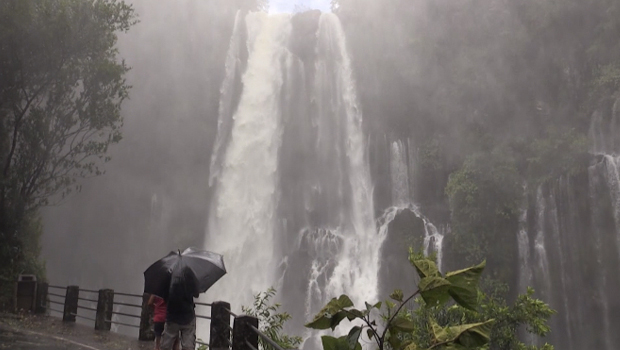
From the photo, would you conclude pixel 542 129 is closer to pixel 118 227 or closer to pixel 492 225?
pixel 492 225

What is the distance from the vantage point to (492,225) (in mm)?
24312

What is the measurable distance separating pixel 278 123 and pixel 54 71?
591 inches

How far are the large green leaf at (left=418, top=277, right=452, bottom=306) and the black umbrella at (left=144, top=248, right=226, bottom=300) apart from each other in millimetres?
3437

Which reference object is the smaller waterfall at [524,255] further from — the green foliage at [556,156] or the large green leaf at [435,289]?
the large green leaf at [435,289]

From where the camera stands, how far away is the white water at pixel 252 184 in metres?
28.0

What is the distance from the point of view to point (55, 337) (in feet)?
33.0

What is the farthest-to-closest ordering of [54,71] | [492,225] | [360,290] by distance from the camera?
[360,290] < [492,225] < [54,71]

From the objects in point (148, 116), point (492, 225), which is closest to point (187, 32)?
point (148, 116)

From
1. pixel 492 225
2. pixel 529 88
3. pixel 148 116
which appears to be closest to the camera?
pixel 492 225

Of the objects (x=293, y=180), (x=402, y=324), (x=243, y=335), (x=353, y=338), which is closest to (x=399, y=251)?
(x=293, y=180)

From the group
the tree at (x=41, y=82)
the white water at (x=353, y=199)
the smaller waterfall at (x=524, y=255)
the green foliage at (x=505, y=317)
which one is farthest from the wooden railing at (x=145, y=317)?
the smaller waterfall at (x=524, y=255)

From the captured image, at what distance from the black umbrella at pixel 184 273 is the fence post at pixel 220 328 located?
0.63 metres

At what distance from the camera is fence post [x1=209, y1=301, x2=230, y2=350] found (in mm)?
6012

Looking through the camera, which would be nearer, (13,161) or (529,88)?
(13,161)
